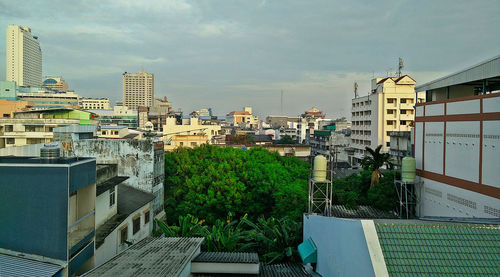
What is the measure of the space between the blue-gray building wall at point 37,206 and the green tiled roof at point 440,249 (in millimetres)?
9245

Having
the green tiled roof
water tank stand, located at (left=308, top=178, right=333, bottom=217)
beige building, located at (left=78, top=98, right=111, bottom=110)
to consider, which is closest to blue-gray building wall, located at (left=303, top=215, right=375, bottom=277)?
the green tiled roof

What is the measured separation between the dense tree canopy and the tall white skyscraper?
603 ft

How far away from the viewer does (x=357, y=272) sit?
9.89 metres

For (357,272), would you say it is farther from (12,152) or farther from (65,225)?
(12,152)

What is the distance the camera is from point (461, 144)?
18297 mm

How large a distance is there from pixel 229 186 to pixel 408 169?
12.8 metres

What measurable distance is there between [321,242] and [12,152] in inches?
1002

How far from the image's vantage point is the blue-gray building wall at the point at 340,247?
952cm

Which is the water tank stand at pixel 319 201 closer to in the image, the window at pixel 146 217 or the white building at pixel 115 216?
the white building at pixel 115 216

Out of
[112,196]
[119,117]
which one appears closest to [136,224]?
[112,196]

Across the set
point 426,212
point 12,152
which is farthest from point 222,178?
point 12,152

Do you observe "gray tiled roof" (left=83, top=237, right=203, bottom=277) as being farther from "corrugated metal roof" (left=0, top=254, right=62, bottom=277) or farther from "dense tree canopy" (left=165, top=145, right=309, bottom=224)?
"dense tree canopy" (left=165, top=145, right=309, bottom=224)

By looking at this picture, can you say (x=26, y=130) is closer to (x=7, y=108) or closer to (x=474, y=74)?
(x=7, y=108)

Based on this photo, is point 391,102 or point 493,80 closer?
point 493,80
